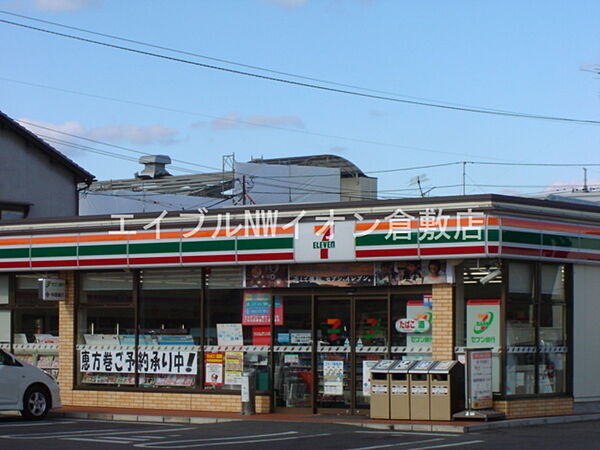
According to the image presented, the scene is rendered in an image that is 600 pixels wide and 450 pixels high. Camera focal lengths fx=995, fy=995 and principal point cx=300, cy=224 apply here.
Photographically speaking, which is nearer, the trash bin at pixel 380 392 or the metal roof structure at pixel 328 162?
the trash bin at pixel 380 392

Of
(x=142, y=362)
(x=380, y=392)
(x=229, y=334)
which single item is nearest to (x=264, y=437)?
(x=380, y=392)

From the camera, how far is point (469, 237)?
19156 mm

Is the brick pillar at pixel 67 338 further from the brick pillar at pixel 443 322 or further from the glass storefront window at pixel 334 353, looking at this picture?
the brick pillar at pixel 443 322

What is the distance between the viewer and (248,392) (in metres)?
21.0

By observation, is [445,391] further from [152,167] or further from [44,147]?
[152,167]

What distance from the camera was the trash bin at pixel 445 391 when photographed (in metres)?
18.8

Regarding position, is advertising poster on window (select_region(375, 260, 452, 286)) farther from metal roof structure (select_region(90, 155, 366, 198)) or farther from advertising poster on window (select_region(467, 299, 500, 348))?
metal roof structure (select_region(90, 155, 366, 198))

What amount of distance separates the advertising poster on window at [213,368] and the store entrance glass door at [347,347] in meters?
2.33

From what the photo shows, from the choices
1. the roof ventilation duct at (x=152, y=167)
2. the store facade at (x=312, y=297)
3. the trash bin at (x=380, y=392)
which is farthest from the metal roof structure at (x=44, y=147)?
the roof ventilation duct at (x=152, y=167)

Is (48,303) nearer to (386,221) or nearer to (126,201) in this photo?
(386,221)

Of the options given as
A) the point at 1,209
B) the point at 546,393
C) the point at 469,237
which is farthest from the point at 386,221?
the point at 1,209

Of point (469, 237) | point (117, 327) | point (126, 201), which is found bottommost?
point (117, 327)

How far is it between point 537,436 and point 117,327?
10.8 metres

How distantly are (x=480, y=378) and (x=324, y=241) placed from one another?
4.19 metres
